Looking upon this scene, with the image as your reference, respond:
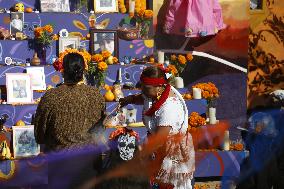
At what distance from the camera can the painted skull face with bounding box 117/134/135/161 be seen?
21.7 ft

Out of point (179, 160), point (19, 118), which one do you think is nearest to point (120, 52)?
point (19, 118)

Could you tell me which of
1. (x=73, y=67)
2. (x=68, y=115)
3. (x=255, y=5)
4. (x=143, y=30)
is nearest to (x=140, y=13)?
(x=143, y=30)

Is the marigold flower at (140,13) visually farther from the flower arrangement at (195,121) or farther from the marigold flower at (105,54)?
the flower arrangement at (195,121)

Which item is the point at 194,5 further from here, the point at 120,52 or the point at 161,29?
the point at 120,52

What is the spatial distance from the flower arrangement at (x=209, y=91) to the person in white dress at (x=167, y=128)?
3.59 meters

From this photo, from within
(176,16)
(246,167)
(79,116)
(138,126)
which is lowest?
(246,167)

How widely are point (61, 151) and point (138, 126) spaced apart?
3528 mm

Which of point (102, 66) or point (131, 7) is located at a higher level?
point (131, 7)

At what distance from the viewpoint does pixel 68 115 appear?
586 centimetres

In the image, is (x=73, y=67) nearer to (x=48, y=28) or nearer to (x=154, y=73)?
(x=154, y=73)

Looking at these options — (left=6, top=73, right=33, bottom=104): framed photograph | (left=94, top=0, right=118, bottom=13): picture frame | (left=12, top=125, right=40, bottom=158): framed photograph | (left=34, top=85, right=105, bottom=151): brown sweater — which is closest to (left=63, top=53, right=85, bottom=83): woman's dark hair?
(left=34, top=85, right=105, bottom=151): brown sweater

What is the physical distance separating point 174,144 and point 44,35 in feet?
12.4

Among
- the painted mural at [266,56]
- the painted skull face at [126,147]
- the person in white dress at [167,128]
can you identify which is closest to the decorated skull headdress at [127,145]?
the painted skull face at [126,147]

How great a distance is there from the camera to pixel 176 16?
10242mm
